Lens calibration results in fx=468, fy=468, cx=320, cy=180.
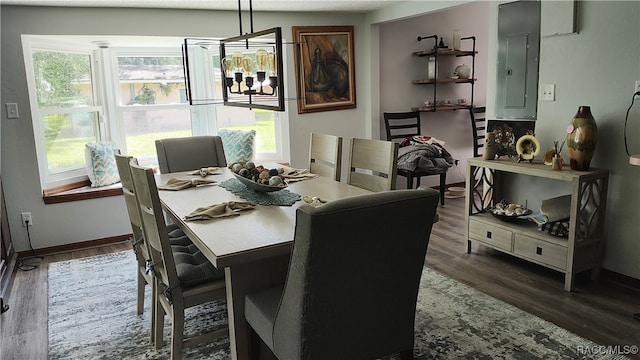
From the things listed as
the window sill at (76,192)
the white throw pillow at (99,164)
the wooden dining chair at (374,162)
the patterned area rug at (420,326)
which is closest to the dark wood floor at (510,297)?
the patterned area rug at (420,326)

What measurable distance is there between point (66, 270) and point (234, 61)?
2.11m

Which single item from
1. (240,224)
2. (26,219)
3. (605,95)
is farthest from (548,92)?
(26,219)

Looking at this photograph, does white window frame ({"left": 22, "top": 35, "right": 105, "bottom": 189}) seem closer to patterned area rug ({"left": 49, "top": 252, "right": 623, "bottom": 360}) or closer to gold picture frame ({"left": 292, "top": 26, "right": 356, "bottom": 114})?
patterned area rug ({"left": 49, "top": 252, "right": 623, "bottom": 360})

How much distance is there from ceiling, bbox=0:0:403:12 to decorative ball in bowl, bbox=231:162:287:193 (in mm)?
1967

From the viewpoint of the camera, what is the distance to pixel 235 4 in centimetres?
400

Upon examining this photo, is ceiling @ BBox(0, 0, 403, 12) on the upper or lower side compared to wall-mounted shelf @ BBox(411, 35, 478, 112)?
upper

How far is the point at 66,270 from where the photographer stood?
3.47m

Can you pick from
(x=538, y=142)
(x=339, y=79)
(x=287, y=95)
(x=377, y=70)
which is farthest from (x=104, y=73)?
(x=538, y=142)

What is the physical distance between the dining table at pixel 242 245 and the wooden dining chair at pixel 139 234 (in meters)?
0.17

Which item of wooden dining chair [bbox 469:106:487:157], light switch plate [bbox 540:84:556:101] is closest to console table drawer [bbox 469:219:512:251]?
light switch plate [bbox 540:84:556:101]

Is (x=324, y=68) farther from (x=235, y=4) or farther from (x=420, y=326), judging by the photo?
(x=420, y=326)

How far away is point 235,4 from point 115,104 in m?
1.52

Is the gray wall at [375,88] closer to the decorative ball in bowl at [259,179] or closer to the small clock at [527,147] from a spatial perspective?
the small clock at [527,147]

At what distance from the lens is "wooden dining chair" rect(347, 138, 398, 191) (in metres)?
2.59
